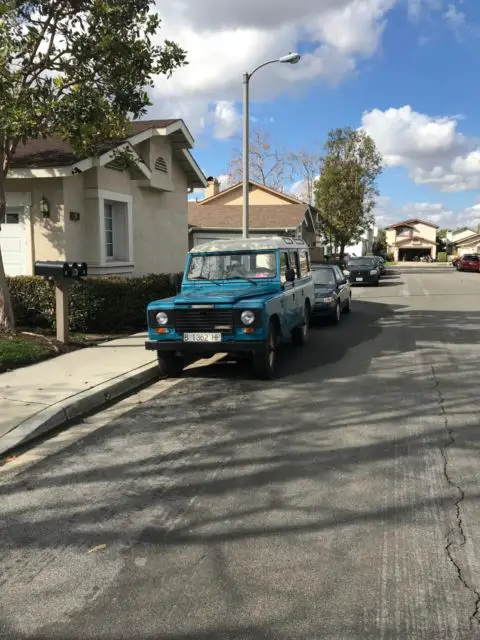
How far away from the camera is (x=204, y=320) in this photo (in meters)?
7.46

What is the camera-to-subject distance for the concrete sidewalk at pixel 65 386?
5.61 meters

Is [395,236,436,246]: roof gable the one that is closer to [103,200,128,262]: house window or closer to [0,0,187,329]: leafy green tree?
[103,200,128,262]: house window

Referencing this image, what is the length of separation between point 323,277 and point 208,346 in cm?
791

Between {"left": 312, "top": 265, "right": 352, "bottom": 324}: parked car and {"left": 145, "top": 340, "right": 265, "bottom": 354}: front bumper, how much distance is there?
6.03m

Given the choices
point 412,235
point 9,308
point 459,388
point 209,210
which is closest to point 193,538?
point 459,388

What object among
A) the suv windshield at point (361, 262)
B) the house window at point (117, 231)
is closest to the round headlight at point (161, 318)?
the house window at point (117, 231)

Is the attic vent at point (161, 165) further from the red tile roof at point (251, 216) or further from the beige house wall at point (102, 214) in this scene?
the red tile roof at point (251, 216)

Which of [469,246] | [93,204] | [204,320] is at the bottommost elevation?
[204,320]

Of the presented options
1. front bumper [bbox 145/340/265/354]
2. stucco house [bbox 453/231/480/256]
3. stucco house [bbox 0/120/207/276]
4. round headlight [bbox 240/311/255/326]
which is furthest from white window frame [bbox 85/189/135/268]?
stucco house [bbox 453/231/480/256]

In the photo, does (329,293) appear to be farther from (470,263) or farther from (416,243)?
(416,243)

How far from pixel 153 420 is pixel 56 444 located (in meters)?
1.04

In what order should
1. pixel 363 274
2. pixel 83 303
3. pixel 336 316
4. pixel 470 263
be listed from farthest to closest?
pixel 470 263 → pixel 363 274 → pixel 336 316 → pixel 83 303

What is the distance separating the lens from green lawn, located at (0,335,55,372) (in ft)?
26.2

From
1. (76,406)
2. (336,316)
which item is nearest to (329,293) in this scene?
(336,316)
